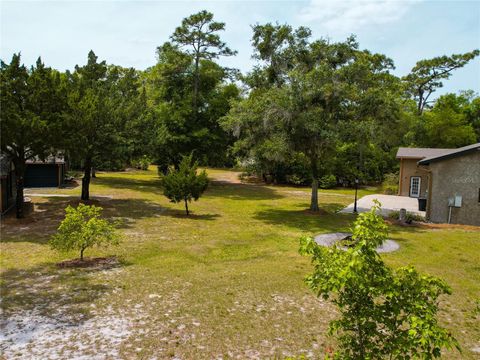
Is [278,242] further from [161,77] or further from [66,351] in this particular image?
[161,77]

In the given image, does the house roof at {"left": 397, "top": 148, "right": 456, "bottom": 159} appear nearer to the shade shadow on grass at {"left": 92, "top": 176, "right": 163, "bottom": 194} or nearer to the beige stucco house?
the beige stucco house

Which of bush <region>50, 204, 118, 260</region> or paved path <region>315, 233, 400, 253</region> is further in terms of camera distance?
paved path <region>315, 233, 400, 253</region>

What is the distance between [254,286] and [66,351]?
5.60 m

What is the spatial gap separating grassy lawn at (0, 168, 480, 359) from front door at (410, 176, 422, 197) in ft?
52.9

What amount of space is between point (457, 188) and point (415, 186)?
14.0 metres

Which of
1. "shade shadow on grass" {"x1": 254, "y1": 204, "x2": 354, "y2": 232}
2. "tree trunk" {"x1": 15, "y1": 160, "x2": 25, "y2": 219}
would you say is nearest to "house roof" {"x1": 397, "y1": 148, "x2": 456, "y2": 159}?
"shade shadow on grass" {"x1": 254, "y1": 204, "x2": 354, "y2": 232}

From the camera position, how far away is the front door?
35750mm

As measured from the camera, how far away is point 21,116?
18516 mm

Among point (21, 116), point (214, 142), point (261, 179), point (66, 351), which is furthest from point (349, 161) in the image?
point (66, 351)

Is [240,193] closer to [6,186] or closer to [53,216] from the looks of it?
[53,216]

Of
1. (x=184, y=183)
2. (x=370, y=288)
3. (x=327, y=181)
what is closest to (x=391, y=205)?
(x=327, y=181)

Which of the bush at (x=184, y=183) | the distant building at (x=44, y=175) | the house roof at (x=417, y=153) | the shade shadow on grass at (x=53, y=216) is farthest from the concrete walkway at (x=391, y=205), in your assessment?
the distant building at (x=44, y=175)

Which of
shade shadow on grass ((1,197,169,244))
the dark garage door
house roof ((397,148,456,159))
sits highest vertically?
house roof ((397,148,456,159))

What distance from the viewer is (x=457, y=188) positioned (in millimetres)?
22453
